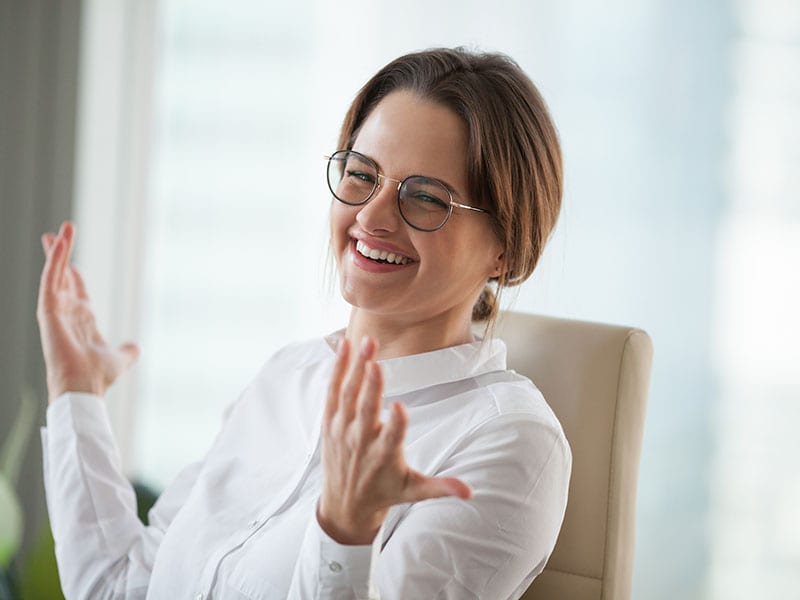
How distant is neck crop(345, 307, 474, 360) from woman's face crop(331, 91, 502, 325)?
50mm

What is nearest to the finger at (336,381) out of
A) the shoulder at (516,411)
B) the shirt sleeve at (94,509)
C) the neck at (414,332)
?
the shoulder at (516,411)

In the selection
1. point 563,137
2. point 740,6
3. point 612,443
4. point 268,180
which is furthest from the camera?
point 268,180

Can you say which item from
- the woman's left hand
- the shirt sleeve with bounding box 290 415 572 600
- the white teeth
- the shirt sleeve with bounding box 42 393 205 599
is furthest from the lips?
the shirt sleeve with bounding box 42 393 205 599

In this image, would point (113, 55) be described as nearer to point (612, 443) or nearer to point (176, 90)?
point (176, 90)

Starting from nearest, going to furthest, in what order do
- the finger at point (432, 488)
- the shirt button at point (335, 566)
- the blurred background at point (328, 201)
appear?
the finger at point (432, 488) < the shirt button at point (335, 566) < the blurred background at point (328, 201)

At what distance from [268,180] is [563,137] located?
95cm

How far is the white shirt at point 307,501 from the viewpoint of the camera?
1.13m

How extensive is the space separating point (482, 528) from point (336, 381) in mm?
312

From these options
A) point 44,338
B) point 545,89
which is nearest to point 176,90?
point 545,89

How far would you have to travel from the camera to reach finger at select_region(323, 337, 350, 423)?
3.13ft

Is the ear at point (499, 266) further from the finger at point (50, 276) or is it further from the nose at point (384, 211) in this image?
the finger at point (50, 276)

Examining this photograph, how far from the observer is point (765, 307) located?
7.48 ft

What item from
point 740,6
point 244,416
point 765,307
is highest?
point 740,6

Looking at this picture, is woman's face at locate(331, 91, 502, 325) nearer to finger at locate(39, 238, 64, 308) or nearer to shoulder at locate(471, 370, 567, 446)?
shoulder at locate(471, 370, 567, 446)
